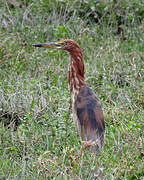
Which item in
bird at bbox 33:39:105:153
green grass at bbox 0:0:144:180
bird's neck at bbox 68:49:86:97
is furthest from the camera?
bird's neck at bbox 68:49:86:97

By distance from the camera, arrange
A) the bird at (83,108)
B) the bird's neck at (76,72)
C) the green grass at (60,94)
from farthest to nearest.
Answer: the bird's neck at (76,72), the bird at (83,108), the green grass at (60,94)

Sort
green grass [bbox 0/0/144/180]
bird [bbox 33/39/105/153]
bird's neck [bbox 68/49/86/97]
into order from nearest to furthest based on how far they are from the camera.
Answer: green grass [bbox 0/0/144/180] → bird [bbox 33/39/105/153] → bird's neck [bbox 68/49/86/97]

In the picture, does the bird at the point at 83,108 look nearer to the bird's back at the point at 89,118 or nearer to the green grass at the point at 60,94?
the bird's back at the point at 89,118

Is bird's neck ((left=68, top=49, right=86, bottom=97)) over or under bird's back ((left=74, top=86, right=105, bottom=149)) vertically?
over

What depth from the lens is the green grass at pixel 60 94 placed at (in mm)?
4293

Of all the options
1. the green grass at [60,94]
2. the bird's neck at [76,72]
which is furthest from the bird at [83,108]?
the green grass at [60,94]

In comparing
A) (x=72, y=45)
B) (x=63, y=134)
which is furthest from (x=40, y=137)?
(x=72, y=45)

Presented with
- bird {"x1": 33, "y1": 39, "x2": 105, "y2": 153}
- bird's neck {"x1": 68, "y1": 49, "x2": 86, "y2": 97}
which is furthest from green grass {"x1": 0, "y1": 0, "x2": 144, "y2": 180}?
bird's neck {"x1": 68, "y1": 49, "x2": 86, "y2": 97}

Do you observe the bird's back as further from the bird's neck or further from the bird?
the bird's neck

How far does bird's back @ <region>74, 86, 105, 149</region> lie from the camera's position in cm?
480

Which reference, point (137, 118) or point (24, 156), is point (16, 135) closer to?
point (24, 156)

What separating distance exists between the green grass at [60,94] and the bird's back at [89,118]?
0.46 ft

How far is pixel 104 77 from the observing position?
6.51m

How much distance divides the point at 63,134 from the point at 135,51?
2.90 meters
